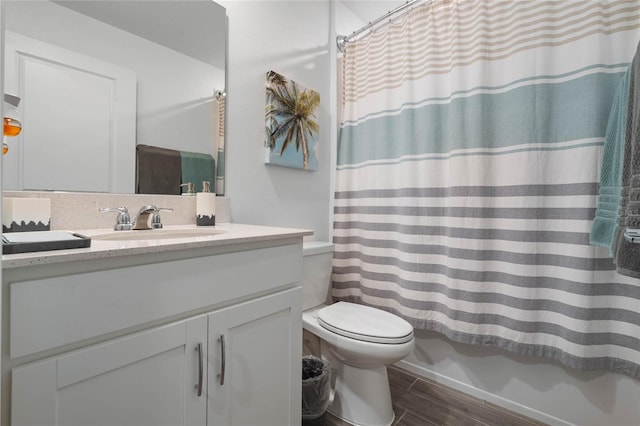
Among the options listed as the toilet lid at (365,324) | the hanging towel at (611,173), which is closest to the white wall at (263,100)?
the toilet lid at (365,324)

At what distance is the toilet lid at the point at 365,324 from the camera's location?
1315 millimetres

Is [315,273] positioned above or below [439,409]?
above

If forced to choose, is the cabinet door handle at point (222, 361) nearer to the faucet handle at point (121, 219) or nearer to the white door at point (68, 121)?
the faucet handle at point (121, 219)

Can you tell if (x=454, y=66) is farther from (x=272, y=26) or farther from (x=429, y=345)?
(x=429, y=345)

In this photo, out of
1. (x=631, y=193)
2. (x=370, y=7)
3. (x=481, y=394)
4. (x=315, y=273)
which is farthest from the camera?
(x=370, y=7)

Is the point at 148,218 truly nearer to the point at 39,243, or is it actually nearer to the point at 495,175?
the point at 39,243

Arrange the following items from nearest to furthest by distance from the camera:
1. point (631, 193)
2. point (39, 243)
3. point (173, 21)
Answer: point (39, 243)
point (631, 193)
point (173, 21)

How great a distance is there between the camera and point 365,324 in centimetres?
142

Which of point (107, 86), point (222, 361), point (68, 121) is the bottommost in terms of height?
point (222, 361)

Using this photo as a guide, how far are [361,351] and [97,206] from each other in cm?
115

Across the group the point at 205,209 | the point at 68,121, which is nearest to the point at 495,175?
the point at 205,209

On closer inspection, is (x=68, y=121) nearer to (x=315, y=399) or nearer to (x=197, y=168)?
(x=197, y=168)

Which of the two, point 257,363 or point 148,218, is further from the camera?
point 148,218

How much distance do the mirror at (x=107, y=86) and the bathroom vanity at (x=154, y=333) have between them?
0.29m
